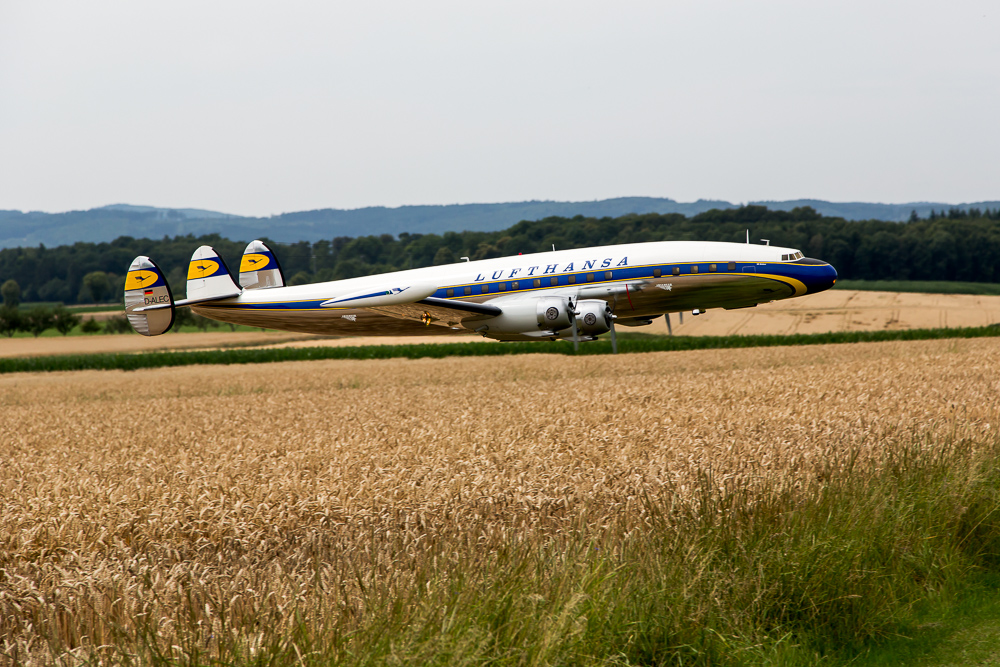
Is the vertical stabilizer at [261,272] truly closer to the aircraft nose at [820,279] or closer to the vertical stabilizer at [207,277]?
the vertical stabilizer at [207,277]

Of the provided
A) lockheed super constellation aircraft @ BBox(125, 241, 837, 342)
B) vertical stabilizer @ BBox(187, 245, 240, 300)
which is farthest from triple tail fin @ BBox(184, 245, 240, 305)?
lockheed super constellation aircraft @ BBox(125, 241, 837, 342)

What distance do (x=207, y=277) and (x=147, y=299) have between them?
324 centimetres

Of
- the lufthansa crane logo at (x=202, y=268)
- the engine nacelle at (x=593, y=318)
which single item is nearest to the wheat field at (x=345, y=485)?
the engine nacelle at (x=593, y=318)

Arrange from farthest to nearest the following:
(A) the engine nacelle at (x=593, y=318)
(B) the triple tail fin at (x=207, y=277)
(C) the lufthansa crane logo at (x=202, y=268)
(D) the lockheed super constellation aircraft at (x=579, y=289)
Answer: (C) the lufthansa crane logo at (x=202, y=268) → (B) the triple tail fin at (x=207, y=277) → (D) the lockheed super constellation aircraft at (x=579, y=289) → (A) the engine nacelle at (x=593, y=318)

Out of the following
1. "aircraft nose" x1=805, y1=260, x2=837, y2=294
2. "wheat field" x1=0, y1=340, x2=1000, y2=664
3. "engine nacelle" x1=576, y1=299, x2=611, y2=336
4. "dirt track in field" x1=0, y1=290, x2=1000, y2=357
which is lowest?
"dirt track in field" x1=0, y1=290, x2=1000, y2=357

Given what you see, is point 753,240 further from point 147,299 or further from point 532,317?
point 532,317

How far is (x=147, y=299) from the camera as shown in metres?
28.5

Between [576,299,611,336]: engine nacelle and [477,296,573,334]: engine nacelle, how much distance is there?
312mm

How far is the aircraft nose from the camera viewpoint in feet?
75.0

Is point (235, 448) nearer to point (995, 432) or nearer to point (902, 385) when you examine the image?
point (995, 432)

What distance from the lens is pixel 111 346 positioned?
89.1m

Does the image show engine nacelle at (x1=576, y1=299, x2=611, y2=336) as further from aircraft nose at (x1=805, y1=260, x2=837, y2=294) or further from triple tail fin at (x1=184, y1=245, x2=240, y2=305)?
triple tail fin at (x1=184, y1=245, x2=240, y2=305)

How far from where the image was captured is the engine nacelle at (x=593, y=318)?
813 inches

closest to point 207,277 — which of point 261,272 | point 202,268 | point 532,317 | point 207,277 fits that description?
point 207,277
